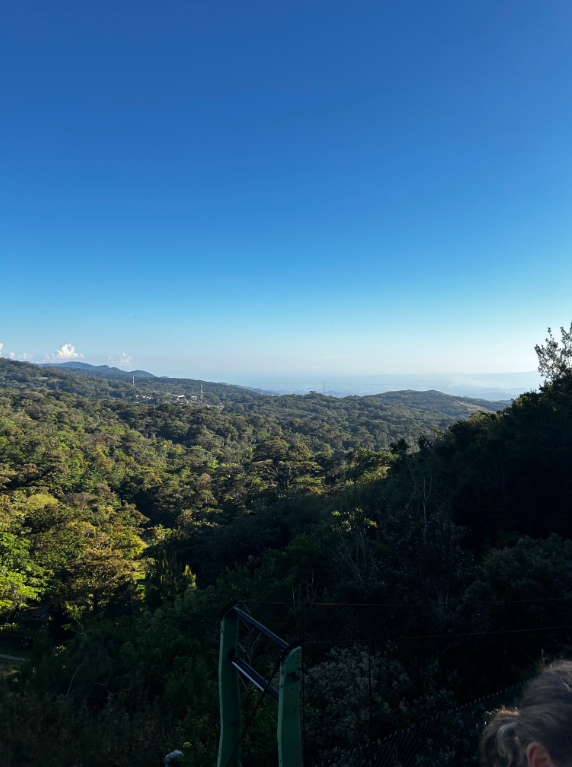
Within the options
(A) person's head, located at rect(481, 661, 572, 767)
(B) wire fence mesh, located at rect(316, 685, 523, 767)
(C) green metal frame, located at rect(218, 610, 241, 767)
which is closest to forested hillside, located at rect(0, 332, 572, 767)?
(B) wire fence mesh, located at rect(316, 685, 523, 767)

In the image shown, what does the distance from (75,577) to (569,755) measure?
22.3 meters

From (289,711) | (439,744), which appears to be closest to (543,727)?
(289,711)

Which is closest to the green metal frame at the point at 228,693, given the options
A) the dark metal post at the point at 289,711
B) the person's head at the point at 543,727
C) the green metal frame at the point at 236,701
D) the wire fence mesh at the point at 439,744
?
the green metal frame at the point at 236,701

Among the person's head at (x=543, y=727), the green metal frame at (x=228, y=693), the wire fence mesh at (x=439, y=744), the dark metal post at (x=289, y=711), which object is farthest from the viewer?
the wire fence mesh at (x=439, y=744)

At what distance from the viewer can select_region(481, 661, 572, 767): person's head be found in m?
1.21

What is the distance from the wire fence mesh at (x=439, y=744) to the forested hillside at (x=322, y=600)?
68 cm

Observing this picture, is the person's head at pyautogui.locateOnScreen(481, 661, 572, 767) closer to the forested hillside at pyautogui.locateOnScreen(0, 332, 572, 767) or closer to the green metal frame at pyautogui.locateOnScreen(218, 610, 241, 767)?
the green metal frame at pyautogui.locateOnScreen(218, 610, 241, 767)

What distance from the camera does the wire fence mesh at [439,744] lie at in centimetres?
519

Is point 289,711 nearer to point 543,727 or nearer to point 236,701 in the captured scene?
point 236,701

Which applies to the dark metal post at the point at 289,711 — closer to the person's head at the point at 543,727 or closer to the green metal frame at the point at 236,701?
the green metal frame at the point at 236,701

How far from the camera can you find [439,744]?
554 centimetres

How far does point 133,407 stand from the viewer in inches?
3959

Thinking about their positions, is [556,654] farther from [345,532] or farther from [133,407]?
[133,407]

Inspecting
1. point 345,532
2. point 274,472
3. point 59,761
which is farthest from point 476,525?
point 274,472
